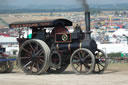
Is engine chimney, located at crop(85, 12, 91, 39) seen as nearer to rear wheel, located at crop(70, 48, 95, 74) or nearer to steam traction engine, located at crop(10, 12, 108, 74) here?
steam traction engine, located at crop(10, 12, 108, 74)

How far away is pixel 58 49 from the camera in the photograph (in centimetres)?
1847

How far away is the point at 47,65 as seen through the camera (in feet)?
59.3

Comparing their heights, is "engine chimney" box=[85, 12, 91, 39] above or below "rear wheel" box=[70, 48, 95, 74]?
above

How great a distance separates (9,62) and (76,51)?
15.1 feet

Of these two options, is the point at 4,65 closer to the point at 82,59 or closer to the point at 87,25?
the point at 82,59

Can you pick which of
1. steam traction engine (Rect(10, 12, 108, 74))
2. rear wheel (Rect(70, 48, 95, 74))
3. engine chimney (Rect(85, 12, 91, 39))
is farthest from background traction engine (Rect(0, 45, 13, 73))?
engine chimney (Rect(85, 12, 91, 39))

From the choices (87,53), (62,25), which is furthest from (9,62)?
(87,53)

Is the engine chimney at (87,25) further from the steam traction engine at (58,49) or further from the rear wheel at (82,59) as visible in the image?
the rear wheel at (82,59)

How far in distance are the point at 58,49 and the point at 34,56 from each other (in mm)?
1102

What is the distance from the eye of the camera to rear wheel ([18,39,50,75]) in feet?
59.2

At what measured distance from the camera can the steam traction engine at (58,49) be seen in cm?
1772

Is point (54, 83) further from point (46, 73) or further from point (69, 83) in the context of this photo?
point (46, 73)

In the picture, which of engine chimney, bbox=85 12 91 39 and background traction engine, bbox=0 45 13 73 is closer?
engine chimney, bbox=85 12 91 39

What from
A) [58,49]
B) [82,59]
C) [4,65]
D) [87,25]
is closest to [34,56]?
[58,49]
